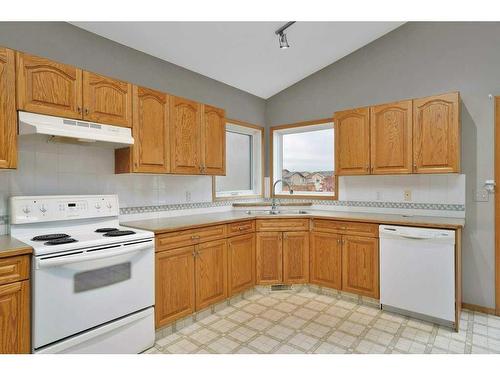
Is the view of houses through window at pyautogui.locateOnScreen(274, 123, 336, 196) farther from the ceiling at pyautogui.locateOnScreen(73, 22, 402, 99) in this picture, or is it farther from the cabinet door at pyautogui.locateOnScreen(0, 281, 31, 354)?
the cabinet door at pyautogui.locateOnScreen(0, 281, 31, 354)

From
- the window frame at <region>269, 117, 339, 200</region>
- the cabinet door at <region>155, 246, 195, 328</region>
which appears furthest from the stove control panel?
the window frame at <region>269, 117, 339, 200</region>

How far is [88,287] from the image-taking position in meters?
1.97

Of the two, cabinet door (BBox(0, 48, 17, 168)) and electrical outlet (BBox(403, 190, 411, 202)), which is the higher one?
cabinet door (BBox(0, 48, 17, 168))

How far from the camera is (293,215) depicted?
3457mm

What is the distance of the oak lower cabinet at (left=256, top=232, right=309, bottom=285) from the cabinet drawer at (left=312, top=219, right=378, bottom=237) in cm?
18

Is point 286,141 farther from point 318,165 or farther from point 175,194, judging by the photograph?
point 175,194

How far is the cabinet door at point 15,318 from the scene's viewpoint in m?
1.69

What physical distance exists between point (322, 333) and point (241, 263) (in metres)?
1.05

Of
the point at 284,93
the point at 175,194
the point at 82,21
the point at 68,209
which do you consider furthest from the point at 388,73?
the point at 68,209

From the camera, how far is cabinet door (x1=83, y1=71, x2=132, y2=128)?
2.31 meters

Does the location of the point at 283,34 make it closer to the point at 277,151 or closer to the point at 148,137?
the point at 148,137

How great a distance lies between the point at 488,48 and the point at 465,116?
0.64 metres

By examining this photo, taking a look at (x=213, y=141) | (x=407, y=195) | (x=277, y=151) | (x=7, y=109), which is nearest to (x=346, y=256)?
(x=407, y=195)

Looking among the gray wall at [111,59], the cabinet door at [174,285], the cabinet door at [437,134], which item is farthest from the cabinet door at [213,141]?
the cabinet door at [437,134]
